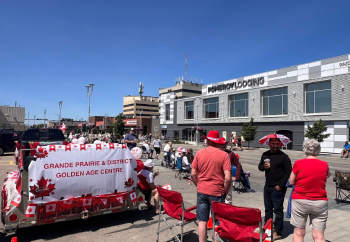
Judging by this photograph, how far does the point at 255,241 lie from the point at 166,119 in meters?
49.8

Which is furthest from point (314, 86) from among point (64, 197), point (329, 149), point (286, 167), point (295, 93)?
point (64, 197)

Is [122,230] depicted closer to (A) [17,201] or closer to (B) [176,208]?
(B) [176,208]

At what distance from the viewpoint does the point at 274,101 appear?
3288 centimetres

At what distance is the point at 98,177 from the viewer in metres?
4.81

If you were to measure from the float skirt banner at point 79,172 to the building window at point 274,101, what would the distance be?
30.5 metres

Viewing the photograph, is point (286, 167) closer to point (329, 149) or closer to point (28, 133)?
point (28, 133)

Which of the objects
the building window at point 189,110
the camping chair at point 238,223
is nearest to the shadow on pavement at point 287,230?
the camping chair at point 238,223

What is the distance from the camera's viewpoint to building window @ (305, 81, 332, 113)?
27.4 metres

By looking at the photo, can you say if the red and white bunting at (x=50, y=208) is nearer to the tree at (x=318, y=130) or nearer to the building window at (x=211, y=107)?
the tree at (x=318, y=130)

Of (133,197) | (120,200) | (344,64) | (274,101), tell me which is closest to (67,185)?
(120,200)

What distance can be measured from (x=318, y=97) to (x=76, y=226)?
98.9ft

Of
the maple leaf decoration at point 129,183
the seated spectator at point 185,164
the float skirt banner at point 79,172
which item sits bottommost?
the seated spectator at point 185,164

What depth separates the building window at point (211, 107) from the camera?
136 ft

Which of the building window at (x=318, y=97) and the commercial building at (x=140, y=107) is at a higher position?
the commercial building at (x=140, y=107)
